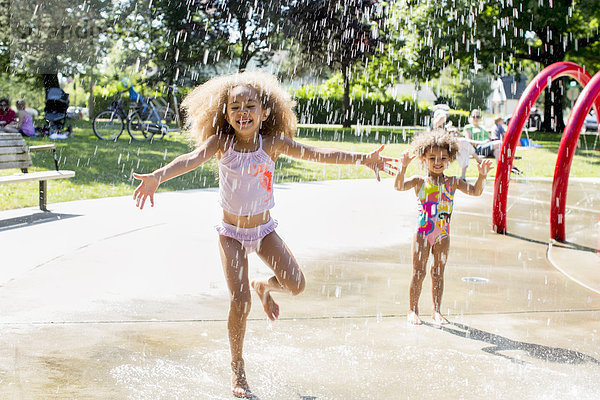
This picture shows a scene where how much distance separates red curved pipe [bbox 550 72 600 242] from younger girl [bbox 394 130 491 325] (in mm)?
3309

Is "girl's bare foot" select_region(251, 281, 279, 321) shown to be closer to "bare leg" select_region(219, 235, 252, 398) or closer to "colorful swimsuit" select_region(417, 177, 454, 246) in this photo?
"bare leg" select_region(219, 235, 252, 398)

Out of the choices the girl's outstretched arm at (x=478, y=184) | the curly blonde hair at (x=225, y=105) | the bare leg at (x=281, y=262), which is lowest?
the bare leg at (x=281, y=262)

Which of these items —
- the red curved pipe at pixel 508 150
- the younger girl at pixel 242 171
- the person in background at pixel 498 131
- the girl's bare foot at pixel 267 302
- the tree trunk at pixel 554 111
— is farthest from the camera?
the tree trunk at pixel 554 111

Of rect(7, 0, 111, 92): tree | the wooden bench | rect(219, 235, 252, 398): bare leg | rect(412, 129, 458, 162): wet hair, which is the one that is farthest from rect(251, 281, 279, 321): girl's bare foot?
rect(7, 0, 111, 92): tree

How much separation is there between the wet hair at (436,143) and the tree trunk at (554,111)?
119ft

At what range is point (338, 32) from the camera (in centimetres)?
3312

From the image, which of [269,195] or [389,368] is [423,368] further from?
[269,195]

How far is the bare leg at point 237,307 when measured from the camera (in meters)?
3.56

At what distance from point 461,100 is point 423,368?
78467 millimetres

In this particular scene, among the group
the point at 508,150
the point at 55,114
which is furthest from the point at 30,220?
the point at 55,114

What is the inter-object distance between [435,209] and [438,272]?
414 millimetres

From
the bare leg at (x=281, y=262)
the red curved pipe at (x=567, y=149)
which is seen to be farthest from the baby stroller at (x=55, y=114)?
the bare leg at (x=281, y=262)

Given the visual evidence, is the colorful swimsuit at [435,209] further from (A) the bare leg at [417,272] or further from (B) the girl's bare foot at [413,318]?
(B) the girl's bare foot at [413,318]

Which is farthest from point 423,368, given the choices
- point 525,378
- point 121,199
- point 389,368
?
point 121,199
